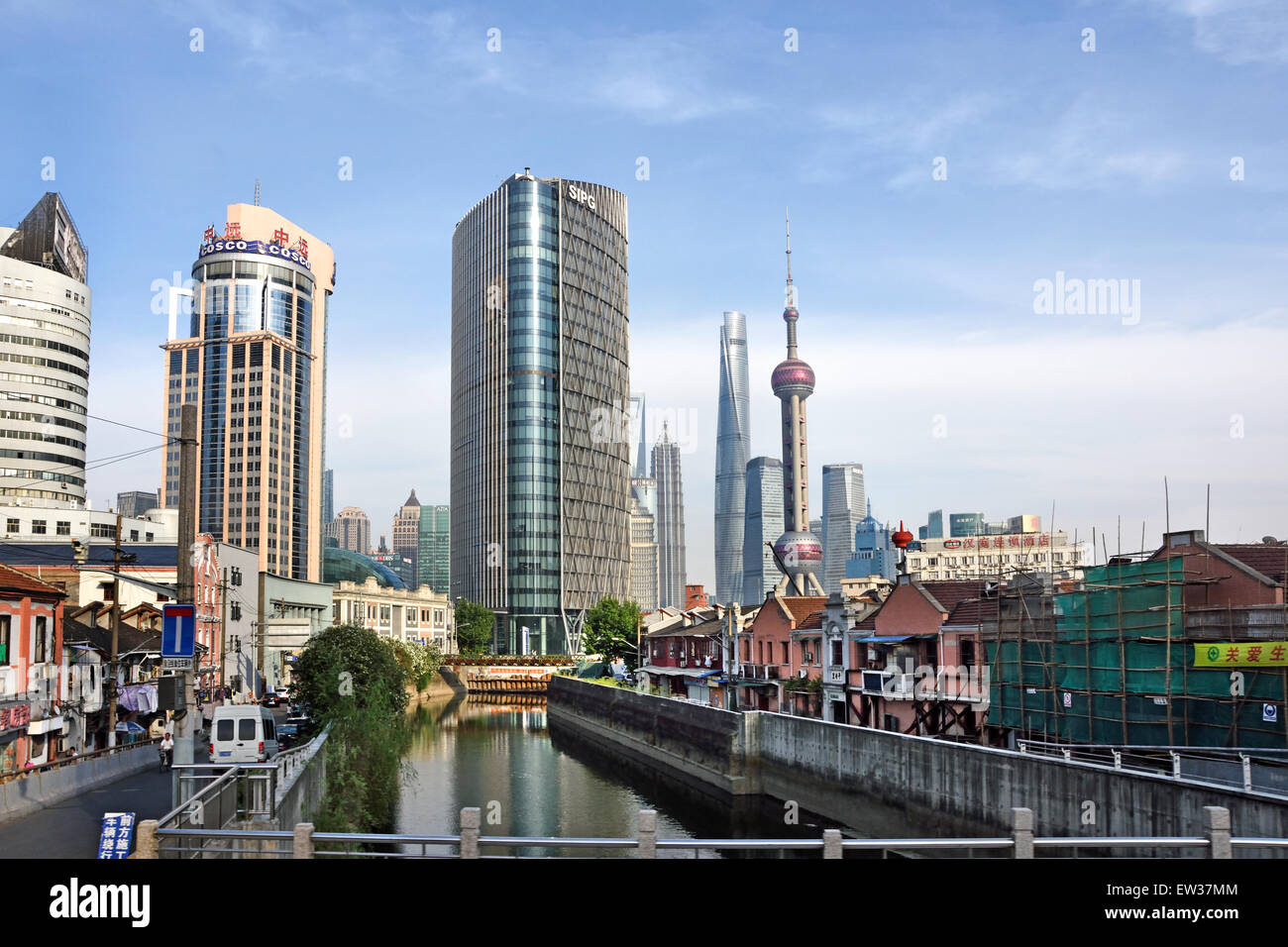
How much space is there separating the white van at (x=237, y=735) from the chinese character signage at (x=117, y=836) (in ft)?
78.5

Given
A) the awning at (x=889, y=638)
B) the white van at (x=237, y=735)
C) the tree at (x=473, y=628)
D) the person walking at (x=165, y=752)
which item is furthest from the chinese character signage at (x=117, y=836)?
the tree at (x=473, y=628)

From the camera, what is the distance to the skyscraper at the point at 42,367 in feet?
503

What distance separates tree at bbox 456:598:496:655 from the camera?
18475cm

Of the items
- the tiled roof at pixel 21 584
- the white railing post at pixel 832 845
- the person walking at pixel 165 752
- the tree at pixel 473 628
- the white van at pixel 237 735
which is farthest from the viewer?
the tree at pixel 473 628

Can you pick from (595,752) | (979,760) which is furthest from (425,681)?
(979,760)

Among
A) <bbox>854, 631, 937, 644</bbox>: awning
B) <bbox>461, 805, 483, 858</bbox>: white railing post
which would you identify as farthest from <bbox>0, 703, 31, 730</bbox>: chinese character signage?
<bbox>854, 631, 937, 644</bbox>: awning

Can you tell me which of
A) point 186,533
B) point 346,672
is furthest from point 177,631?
point 346,672

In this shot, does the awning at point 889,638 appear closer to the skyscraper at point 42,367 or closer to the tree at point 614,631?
the tree at point 614,631

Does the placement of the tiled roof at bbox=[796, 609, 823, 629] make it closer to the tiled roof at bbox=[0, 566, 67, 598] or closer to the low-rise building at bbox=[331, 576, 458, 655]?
the tiled roof at bbox=[0, 566, 67, 598]

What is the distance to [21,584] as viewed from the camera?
42.5 metres

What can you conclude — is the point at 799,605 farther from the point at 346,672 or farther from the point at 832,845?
the point at 832,845

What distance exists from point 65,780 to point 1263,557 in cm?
4161

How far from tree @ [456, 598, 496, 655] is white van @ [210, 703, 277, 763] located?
143 metres
